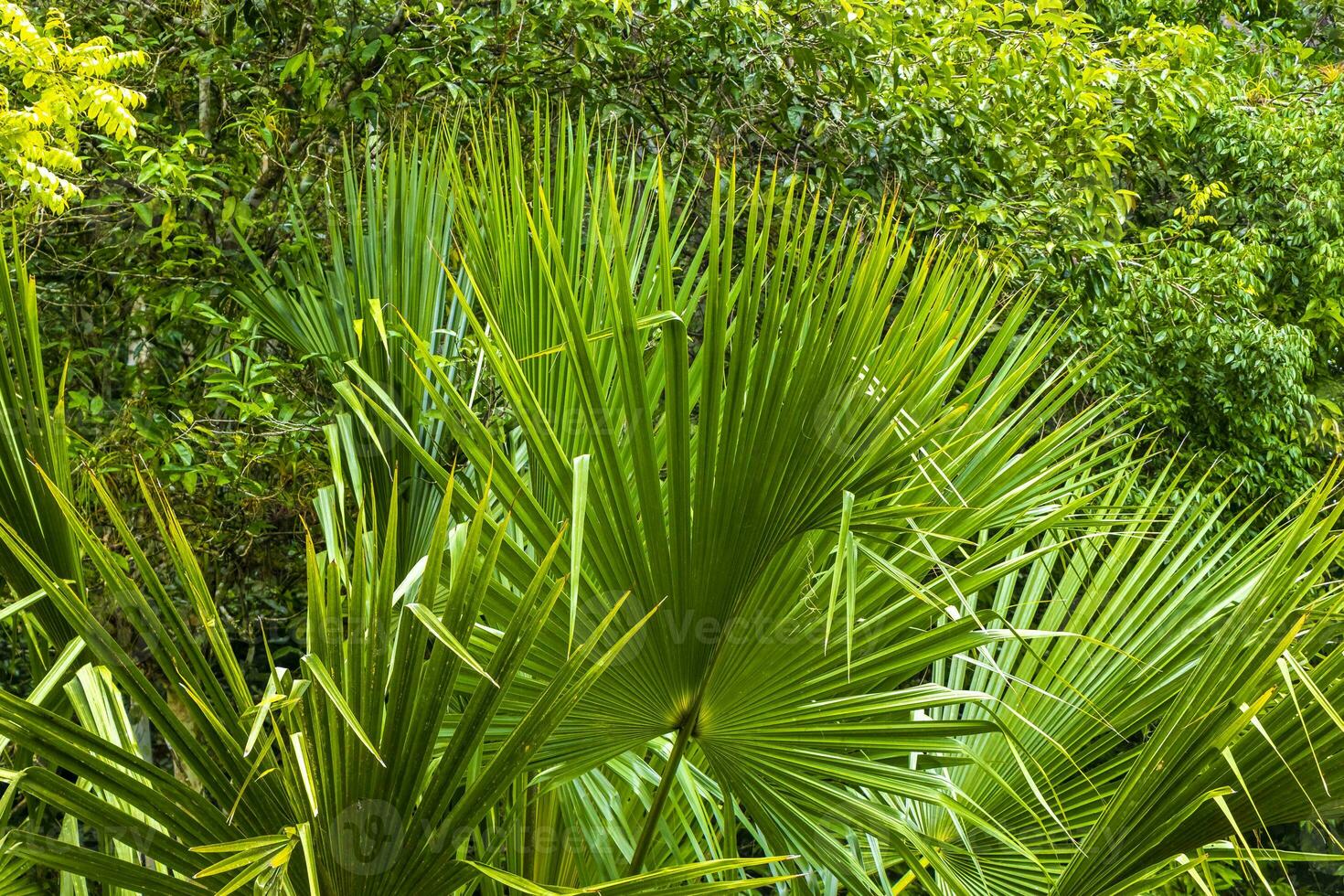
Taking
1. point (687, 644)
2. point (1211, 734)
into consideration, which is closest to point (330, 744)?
point (687, 644)

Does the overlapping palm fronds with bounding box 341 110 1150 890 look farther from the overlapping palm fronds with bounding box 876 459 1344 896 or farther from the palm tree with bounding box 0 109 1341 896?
the overlapping palm fronds with bounding box 876 459 1344 896

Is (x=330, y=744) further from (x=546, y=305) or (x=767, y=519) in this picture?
(x=546, y=305)

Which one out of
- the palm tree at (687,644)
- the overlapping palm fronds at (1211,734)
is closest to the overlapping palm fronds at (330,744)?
the palm tree at (687,644)

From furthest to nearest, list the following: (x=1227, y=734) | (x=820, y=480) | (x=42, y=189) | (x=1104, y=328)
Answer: (x=1104, y=328) → (x=42, y=189) → (x=820, y=480) → (x=1227, y=734)

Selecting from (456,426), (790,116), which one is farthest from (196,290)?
(456,426)

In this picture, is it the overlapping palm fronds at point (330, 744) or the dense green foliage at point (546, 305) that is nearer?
the overlapping palm fronds at point (330, 744)

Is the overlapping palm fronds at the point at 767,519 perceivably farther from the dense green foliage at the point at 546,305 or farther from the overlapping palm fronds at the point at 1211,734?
the overlapping palm fronds at the point at 1211,734

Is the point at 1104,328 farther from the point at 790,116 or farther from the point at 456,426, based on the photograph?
the point at 456,426

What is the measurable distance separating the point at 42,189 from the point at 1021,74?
2529mm

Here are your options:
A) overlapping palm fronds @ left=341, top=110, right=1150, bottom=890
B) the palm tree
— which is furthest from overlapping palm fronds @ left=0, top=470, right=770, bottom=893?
overlapping palm fronds @ left=341, top=110, right=1150, bottom=890

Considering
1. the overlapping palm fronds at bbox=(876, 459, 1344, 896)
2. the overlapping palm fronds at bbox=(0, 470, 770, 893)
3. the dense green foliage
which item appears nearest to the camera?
the overlapping palm fronds at bbox=(0, 470, 770, 893)

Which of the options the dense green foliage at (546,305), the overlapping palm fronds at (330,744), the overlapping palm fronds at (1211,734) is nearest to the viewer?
the overlapping palm fronds at (330,744)

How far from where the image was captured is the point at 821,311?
4.45 ft

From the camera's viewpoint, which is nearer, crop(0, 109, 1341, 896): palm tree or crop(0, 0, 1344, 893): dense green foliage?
crop(0, 109, 1341, 896): palm tree
